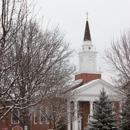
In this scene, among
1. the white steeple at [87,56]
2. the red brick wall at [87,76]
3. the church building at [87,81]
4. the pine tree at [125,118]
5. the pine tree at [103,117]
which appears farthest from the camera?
the white steeple at [87,56]

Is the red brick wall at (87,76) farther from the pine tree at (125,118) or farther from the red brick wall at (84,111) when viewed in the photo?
the pine tree at (125,118)

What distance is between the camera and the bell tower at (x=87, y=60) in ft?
222

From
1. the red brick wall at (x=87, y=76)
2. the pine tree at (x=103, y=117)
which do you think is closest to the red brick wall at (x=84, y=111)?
the red brick wall at (x=87, y=76)

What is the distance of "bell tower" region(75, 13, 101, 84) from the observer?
67550 mm

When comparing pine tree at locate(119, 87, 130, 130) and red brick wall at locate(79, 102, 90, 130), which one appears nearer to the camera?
pine tree at locate(119, 87, 130, 130)

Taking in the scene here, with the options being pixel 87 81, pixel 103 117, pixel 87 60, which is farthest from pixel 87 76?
pixel 103 117

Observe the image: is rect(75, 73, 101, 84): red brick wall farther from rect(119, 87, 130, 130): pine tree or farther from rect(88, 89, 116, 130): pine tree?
rect(119, 87, 130, 130): pine tree

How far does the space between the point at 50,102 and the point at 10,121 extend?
73.6 ft

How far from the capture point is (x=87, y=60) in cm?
6875

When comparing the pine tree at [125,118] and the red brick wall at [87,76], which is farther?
the red brick wall at [87,76]

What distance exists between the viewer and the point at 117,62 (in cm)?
2745

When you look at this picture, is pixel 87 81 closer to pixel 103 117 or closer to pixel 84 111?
pixel 84 111

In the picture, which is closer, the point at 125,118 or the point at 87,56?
the point at 125,118

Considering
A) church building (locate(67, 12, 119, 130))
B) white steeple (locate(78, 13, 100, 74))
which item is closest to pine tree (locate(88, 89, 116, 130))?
church building (locate(67, 12, 119, 130))
